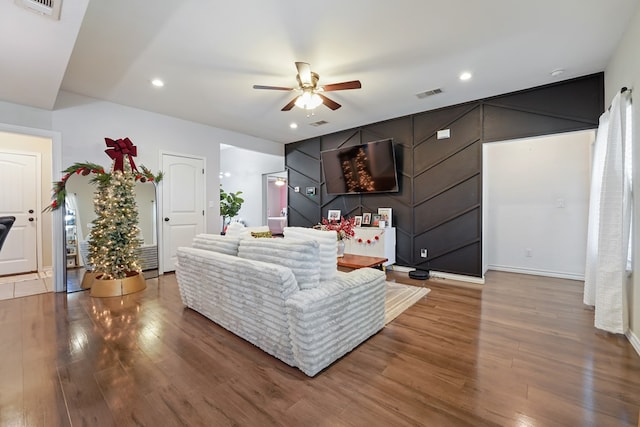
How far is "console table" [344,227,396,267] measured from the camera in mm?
4793

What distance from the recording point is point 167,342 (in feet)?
7.58

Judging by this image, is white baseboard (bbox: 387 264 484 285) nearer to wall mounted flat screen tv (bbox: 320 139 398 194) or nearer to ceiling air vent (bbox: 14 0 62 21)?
wall mounted flat screen tv (bbox: 320 139 398 194)

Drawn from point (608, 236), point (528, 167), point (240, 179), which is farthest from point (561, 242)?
point (240, 179)

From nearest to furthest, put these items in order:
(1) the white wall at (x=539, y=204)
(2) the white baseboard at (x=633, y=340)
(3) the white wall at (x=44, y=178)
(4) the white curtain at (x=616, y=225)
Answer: (2) the white baseboard at (x=633, y=340) → (4) the white curtain at (x=616, y=225) → (1) the white wall at (x=539, y=204) → (3) the white wall at (x=44, y=178)

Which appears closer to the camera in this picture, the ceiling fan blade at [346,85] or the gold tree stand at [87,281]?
the ceiling fan blade at [346,85]

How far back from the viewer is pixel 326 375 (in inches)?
73.5

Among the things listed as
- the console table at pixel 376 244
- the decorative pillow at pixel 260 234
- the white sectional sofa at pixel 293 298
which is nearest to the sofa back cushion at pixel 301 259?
the white sectional sofa at pixel 293 298

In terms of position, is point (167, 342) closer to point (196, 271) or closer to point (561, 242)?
point (196, 271)

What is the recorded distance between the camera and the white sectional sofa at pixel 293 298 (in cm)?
183

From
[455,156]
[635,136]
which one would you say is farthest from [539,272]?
[635,136]

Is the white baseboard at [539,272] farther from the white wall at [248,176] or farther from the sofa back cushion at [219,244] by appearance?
the white wall at [248,176]

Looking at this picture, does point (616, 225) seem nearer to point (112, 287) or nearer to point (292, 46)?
point (292, 46)

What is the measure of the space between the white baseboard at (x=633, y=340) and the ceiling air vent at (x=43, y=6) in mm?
4910

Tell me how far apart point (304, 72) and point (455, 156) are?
2.89 metres
